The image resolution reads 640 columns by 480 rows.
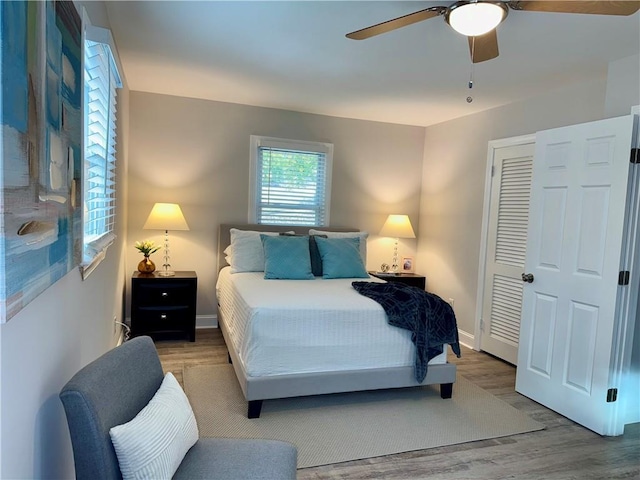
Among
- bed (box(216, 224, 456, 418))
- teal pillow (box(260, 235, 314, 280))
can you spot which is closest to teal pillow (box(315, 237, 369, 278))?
teal pillow (box(260, 235, 314, 280))

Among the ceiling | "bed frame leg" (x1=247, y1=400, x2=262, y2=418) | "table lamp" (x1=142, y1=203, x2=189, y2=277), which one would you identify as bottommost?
"bed frame leg" (x1=247, y1=400, x2=262, y2=418)

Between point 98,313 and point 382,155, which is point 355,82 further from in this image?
point 98,313

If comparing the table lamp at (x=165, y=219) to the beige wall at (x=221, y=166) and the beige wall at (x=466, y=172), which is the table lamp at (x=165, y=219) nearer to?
the beige wall at (x=221, y=166)

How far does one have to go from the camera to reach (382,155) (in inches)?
203

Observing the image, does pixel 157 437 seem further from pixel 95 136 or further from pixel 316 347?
pixel 316 347

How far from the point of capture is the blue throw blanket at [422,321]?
297 centimetres

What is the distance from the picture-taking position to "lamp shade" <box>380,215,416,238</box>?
16.2 feet

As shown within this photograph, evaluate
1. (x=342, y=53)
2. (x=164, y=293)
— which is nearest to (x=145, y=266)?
(x=164, y=293)

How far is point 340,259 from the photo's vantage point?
404 cm

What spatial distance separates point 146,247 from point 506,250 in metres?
3.50

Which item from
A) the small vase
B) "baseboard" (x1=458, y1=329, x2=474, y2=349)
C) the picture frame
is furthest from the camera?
the picture frame

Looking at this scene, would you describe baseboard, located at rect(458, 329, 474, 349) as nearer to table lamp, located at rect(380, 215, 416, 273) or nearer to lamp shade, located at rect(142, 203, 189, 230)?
table lamp, located at rect(380, 215, 416, 273)

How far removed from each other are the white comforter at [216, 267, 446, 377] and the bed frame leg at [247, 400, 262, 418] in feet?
0.62

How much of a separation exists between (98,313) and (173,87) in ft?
8.18
